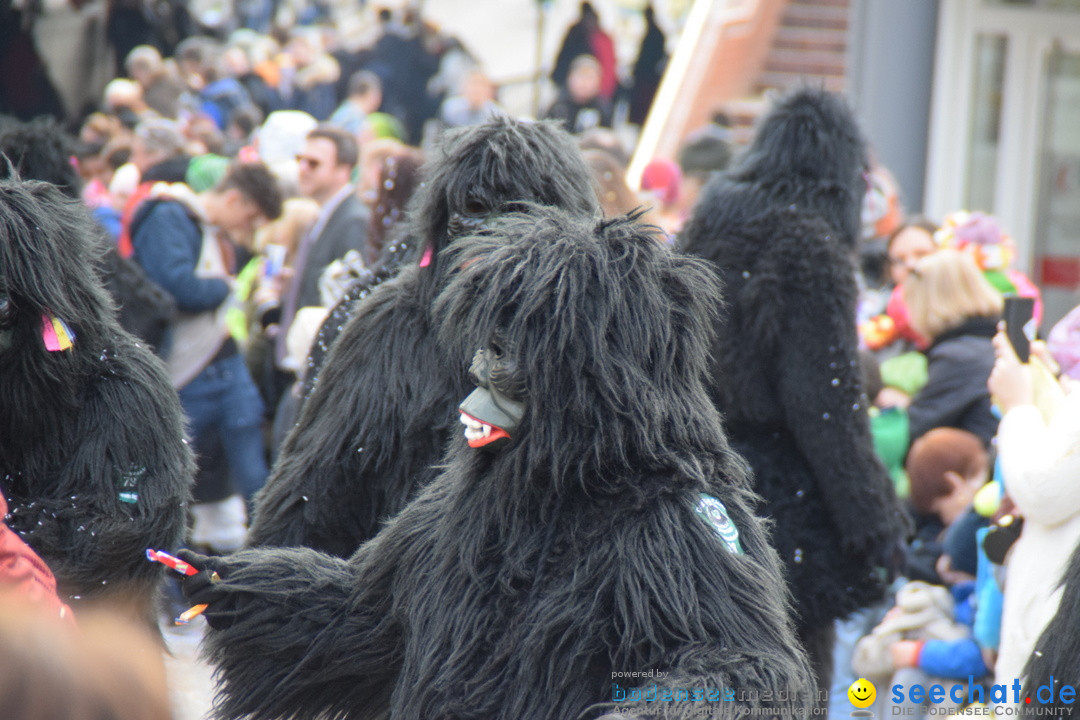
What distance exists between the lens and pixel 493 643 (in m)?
1.84

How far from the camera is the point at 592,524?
1.82 metres

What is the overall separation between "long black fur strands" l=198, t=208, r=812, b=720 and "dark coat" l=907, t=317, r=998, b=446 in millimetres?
2921

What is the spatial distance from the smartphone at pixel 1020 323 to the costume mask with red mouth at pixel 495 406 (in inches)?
75.6

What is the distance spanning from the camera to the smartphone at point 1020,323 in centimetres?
322

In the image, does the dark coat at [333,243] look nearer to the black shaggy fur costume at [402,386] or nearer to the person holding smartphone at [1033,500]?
the black shaggy fur costume at [402,386]

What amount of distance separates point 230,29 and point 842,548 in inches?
587

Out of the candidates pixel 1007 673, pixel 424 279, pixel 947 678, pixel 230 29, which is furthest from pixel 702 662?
pixel 230 29

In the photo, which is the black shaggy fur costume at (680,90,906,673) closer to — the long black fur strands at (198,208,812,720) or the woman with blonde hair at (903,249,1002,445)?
the woman with blonde hair at (903,249,1002,445)

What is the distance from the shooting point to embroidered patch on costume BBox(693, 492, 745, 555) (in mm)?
1811

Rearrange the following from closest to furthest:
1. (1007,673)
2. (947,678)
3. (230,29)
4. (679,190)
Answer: (1007,673) < (947,678) < (679,190) < (230,29)

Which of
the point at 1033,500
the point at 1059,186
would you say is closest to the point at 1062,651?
the point at 1033,500

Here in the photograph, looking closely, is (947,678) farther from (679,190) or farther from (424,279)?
(679,190)

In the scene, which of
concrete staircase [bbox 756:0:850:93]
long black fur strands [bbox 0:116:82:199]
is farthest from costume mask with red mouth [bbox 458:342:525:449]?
concrete staircase [bbox 756:0:850:93]

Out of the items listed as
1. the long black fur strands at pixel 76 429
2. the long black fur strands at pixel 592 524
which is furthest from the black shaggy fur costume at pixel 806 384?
the long black fur strands at pixel 76 429
